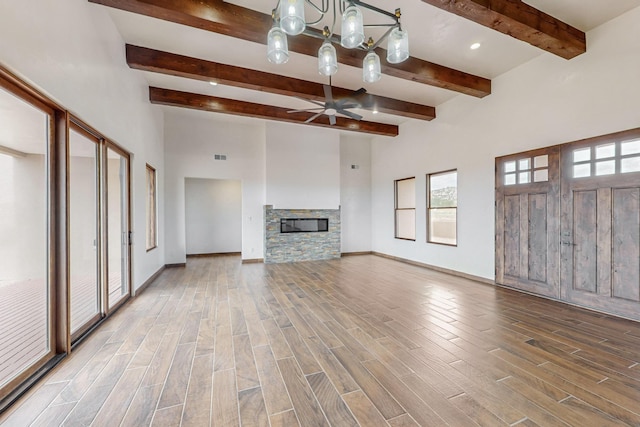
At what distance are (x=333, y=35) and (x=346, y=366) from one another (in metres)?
3.15

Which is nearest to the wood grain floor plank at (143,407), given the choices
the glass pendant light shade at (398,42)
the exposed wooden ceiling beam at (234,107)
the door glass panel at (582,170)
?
the glass pendant light shade at (398,42)

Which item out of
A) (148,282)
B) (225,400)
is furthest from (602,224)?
(148,282)

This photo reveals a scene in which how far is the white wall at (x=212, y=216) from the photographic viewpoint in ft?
27.3

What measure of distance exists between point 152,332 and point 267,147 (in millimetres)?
5261

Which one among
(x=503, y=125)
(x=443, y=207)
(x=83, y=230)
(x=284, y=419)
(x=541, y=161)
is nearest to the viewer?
(x=284, y=419)

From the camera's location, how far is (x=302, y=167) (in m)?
7.59

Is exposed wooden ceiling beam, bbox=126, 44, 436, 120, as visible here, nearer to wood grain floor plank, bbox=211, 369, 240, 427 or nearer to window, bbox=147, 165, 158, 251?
window, bbox=147, 165, 158, 251

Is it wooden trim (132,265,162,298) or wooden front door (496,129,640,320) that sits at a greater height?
wooden front door (496,129,640,320)

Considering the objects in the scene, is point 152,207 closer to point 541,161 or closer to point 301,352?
point 301,352

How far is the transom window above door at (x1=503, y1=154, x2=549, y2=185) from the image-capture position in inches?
164

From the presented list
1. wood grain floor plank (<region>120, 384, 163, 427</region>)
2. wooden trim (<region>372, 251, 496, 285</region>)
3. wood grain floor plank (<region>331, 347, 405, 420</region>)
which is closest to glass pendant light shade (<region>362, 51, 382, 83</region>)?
wood grain floor plank (<region>331, 347, 405, 420</region>)

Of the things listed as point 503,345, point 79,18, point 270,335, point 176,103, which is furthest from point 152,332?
point 176,103

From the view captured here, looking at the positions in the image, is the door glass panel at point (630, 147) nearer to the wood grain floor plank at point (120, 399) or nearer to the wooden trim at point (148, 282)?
the wood grain floor plank at point (120, 399)

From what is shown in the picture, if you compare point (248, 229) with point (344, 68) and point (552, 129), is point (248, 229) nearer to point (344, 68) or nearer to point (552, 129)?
point (344, 68)
